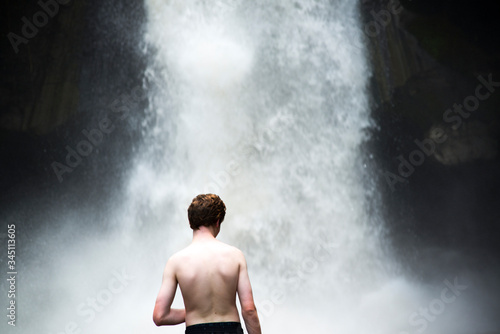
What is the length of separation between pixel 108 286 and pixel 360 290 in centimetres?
381

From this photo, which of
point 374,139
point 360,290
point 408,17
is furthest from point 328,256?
point 408,17

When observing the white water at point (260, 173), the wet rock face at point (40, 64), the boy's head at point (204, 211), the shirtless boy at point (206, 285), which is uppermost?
the wet rock face at point (40, 64)

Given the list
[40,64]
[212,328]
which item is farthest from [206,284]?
[40,64]

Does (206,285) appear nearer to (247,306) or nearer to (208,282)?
(208,282)

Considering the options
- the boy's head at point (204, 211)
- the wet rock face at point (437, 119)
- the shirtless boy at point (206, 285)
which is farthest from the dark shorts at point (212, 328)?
the wet rock face at point (437, 119)

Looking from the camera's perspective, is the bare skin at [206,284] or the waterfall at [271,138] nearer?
the bare skin at [206,284]

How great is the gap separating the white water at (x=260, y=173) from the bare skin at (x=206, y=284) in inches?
219

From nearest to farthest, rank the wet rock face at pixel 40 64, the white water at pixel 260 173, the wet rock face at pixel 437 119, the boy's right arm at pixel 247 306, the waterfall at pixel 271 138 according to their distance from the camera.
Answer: the boy's right arm at pixel 247 306
the white water at pixel 260 173
the waterfall at pixel 271 138
the wet rock face at pixel 40 64
the wet rock face at pixel 437 119

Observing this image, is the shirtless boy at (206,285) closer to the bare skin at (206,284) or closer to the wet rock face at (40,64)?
the bare skin at (206,284)

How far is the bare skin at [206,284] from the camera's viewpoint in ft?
7.56

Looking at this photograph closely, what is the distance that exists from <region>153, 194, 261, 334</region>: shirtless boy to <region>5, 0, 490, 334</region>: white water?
5558 mm

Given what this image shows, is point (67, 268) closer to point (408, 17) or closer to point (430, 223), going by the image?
point (430, 223)

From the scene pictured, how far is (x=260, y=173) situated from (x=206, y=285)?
6318mm

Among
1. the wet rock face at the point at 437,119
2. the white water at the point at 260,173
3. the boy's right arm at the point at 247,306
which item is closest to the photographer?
the boy's right arm at the point at 247,306
